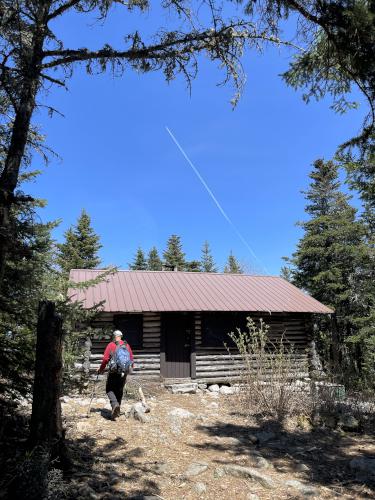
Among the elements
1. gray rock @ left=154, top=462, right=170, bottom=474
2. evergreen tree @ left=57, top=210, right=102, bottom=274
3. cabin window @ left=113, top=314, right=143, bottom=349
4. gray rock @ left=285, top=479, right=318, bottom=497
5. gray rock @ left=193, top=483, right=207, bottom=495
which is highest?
evergreen tree @ left=57, top=210, right=102, bottom=274

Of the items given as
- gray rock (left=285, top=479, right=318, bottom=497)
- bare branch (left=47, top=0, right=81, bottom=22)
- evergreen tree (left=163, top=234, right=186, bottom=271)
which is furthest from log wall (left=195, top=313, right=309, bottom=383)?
evergreen tree (left=163, top=234, right=186, bottom=271)

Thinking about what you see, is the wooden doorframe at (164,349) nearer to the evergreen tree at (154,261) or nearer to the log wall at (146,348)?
the log wall at (146,348)

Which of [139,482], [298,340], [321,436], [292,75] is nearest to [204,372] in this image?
[298,340]

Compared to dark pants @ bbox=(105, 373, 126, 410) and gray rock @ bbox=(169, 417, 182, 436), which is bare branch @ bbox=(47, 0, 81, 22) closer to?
dark pants @ bbox=(105, 373, 126, 410)

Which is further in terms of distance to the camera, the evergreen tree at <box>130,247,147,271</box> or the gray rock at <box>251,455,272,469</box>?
the evergreen tree at <box>130,247,147,271</box>

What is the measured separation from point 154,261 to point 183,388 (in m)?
38.1

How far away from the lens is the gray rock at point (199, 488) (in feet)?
14.6

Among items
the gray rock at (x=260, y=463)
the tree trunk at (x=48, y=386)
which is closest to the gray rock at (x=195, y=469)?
the gray rock at (x=260, y=463)

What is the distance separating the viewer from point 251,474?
193 inches

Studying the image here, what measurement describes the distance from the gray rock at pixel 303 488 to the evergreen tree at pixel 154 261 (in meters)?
44.2

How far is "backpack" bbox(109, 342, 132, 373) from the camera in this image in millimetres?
7766

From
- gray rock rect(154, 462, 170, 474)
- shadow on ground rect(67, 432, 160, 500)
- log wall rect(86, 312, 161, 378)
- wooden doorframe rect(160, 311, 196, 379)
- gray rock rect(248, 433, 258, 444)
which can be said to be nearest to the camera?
shadow on ground rect(67, 432, 160, 500)

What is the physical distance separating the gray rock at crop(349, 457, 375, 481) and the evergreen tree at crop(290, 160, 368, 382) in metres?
16.0

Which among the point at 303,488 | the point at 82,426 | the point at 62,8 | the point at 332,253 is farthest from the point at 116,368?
the point at 332,253
